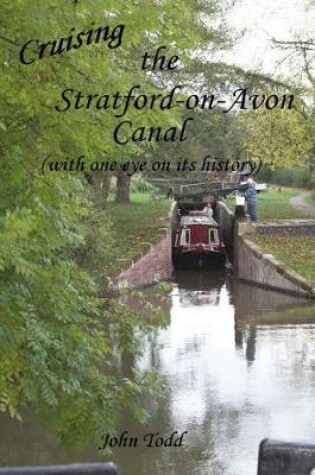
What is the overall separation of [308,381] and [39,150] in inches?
355

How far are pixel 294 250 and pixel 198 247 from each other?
16.2 ft

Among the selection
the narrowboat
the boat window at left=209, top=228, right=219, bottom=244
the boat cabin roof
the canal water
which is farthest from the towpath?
the canal water

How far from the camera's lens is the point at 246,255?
25.8 meters

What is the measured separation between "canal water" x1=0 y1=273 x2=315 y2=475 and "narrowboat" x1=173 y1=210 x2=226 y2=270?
9.19 meters

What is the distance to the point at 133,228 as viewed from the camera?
94.1ft

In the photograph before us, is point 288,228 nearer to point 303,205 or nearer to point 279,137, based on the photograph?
point 279,137

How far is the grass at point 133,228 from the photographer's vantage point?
2200 centimetres

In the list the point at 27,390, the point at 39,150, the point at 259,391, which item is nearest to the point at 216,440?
the point at 259,391

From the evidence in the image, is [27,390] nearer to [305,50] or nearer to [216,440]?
[216,440]

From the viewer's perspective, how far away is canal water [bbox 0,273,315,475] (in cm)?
946

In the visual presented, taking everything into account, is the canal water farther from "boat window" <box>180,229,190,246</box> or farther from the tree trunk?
the tree trunk

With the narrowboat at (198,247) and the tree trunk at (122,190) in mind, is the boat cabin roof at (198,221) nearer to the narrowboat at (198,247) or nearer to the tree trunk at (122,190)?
the narrowboat at (198,247)

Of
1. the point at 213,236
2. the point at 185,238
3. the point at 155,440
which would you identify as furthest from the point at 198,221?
the point at 155,440

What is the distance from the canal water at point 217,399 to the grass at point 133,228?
2.94 meters
